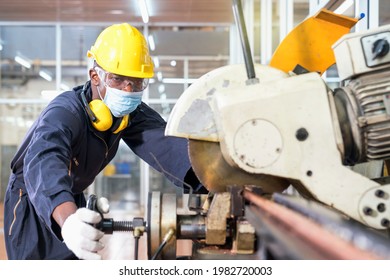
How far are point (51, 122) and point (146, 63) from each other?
512mm

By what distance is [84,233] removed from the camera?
3.84 feet

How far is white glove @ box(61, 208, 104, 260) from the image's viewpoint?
1167 mm

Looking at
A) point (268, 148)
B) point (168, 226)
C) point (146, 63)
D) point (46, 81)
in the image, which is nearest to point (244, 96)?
point (268, 148)

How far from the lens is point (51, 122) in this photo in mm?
1601

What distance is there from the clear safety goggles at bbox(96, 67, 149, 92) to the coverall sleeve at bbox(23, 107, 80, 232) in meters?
0.37

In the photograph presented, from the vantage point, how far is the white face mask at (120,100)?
194 centimetres

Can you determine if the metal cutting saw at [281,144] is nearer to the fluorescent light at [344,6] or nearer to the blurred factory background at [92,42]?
the fluorescent light at [344,6]

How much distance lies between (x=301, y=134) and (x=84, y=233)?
0.54 meters

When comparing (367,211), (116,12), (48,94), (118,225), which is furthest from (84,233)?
(48,94)

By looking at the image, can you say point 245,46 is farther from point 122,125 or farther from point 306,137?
point 122,125

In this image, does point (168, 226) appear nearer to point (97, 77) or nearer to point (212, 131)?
point (212, 131)

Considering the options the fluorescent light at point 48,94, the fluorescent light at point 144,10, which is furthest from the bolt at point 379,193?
the fluorescent light at point 48,94

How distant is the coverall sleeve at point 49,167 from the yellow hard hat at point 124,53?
1.26 ft

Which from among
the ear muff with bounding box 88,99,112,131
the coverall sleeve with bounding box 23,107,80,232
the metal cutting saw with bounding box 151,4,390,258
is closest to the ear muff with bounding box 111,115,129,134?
the ear muff with bounding box 88,99,112,131
